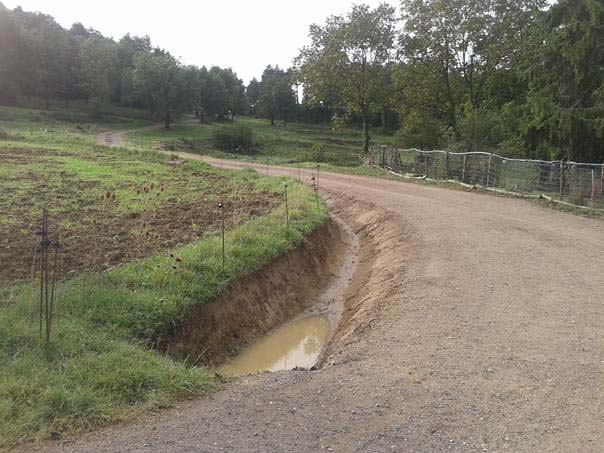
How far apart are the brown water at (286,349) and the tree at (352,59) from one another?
30.6 m

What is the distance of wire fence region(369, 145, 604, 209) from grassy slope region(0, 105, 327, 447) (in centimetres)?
1126

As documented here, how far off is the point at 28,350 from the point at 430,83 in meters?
32.9

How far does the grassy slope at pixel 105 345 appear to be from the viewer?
4555 mm

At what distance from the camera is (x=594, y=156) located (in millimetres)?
19312

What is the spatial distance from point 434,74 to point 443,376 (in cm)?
3171

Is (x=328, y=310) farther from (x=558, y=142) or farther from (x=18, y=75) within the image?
(x=18, y=75)

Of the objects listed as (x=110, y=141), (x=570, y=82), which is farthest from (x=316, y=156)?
(x=570, y=82)

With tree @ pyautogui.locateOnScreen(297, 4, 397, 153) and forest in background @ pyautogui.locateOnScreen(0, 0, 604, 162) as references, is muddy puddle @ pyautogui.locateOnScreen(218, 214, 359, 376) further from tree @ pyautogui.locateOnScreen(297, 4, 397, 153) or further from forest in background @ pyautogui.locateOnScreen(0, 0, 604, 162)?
tree @ pyautogui.locateOnScreen(297, 4, 397, 153)

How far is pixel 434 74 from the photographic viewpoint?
112ft

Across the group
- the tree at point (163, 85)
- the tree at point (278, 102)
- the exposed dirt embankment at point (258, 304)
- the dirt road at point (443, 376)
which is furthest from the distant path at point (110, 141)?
the tree at point (278, 102)

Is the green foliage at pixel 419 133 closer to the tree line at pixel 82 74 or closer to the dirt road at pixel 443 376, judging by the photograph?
the dirt road at pixel 443 376

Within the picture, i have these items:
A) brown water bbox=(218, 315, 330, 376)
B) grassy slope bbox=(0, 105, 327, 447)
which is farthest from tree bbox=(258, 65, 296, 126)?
grassy slope bbox=(0, 105, 327, 447)

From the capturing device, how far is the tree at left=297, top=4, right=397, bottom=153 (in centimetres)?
3666

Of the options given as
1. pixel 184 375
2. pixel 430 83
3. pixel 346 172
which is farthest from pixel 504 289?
pixel 430 83
